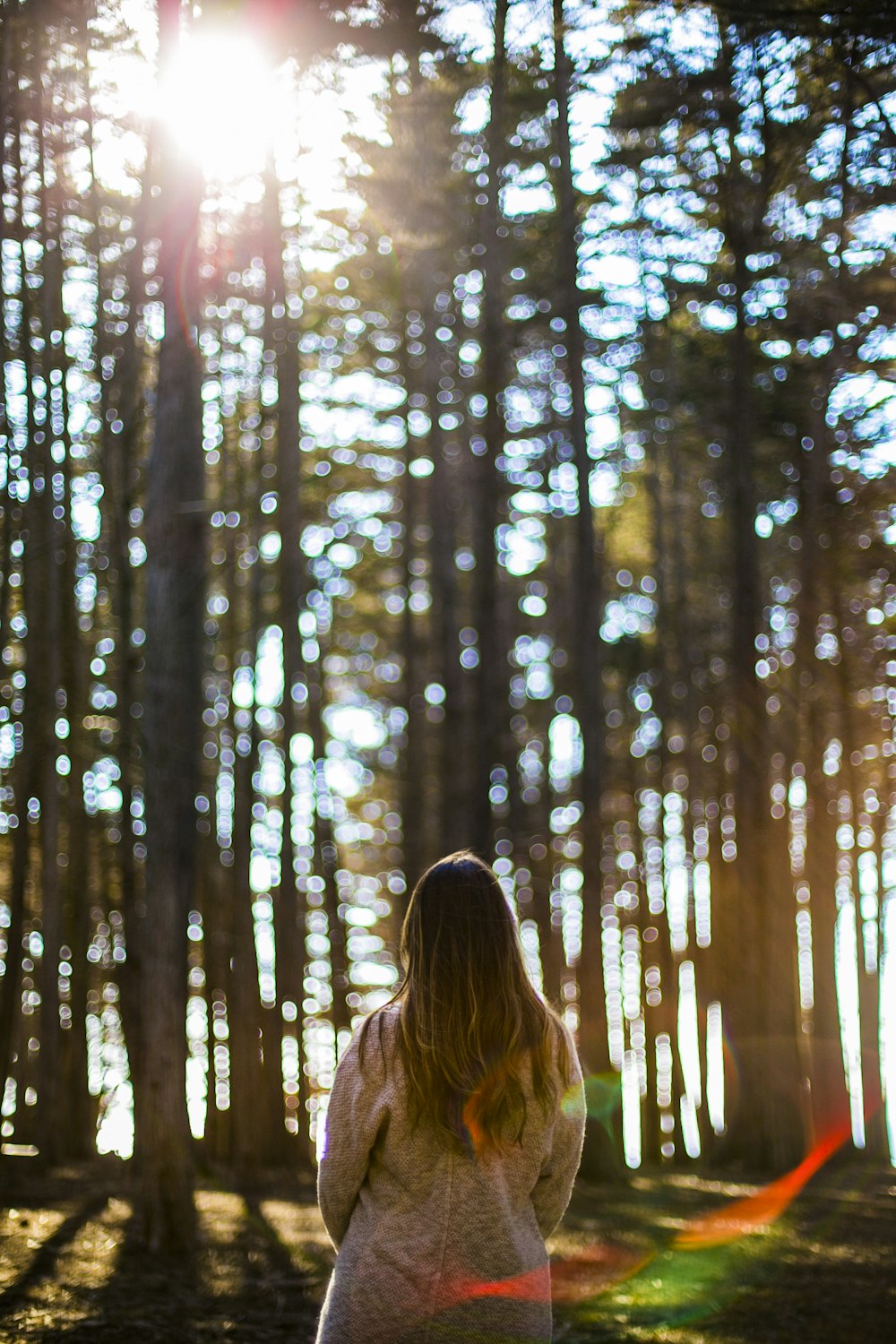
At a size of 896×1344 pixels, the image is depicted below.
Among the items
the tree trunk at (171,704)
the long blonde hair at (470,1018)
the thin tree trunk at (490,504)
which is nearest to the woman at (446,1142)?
the long blonde hair at (470,1018)

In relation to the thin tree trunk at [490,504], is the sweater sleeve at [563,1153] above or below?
below

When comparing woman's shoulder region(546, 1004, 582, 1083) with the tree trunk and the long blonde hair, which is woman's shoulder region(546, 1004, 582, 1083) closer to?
the long blonde hair

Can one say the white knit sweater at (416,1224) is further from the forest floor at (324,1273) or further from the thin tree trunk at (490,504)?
the thin tree trunk at (490,504)

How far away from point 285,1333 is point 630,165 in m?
9.08

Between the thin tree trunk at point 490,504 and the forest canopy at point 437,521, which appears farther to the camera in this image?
the thin tree trunk at point 490,504

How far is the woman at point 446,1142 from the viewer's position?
8.98ft

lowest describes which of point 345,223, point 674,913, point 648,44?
point 674,913

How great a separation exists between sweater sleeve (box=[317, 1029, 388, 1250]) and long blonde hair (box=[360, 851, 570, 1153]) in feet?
0.17

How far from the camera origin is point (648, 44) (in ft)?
29.5

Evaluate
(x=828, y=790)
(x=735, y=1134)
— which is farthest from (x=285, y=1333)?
(x=828, y=790)

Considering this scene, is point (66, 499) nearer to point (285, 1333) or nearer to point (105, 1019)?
point (285, 1333)

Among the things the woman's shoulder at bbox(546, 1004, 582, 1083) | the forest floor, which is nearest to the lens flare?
the forest floor

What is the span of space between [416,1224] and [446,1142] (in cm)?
17

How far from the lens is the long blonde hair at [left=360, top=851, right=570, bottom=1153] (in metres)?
2.79
